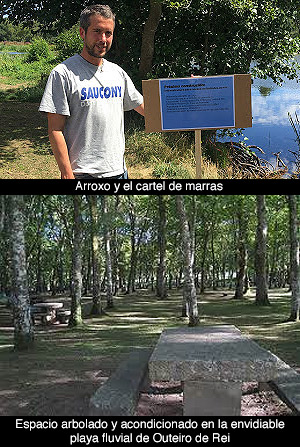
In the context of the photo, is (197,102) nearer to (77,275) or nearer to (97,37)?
(97,37)

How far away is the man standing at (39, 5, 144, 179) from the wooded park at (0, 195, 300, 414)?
1092 millimetres

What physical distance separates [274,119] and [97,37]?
10273 millimetres

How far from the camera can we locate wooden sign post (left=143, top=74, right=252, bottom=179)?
642 centimetres

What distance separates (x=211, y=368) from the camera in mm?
4750

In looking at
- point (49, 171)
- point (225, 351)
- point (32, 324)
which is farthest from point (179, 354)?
point (49, 171)

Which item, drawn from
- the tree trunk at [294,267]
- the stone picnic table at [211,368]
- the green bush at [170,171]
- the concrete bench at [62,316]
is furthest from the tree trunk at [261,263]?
the green bush at [170,171]

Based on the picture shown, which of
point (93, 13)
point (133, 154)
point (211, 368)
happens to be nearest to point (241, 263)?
point (211, 368)

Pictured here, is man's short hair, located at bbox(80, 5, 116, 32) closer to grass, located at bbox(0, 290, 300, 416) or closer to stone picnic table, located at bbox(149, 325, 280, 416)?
stone picnic table, located at bbox(149, 325, 280, 416)

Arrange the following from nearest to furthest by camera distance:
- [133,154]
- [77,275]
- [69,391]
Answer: [69,391] → [77,275] → [133,154]

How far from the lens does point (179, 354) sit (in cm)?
499

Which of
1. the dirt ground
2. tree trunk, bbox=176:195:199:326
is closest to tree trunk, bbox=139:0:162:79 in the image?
tree trunk, bbox=176:195:199:326

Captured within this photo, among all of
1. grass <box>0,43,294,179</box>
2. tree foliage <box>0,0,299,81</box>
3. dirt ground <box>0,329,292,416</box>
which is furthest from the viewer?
tree foliage <box>0,0,299,81</box>

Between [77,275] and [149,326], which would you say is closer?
[77,275]
